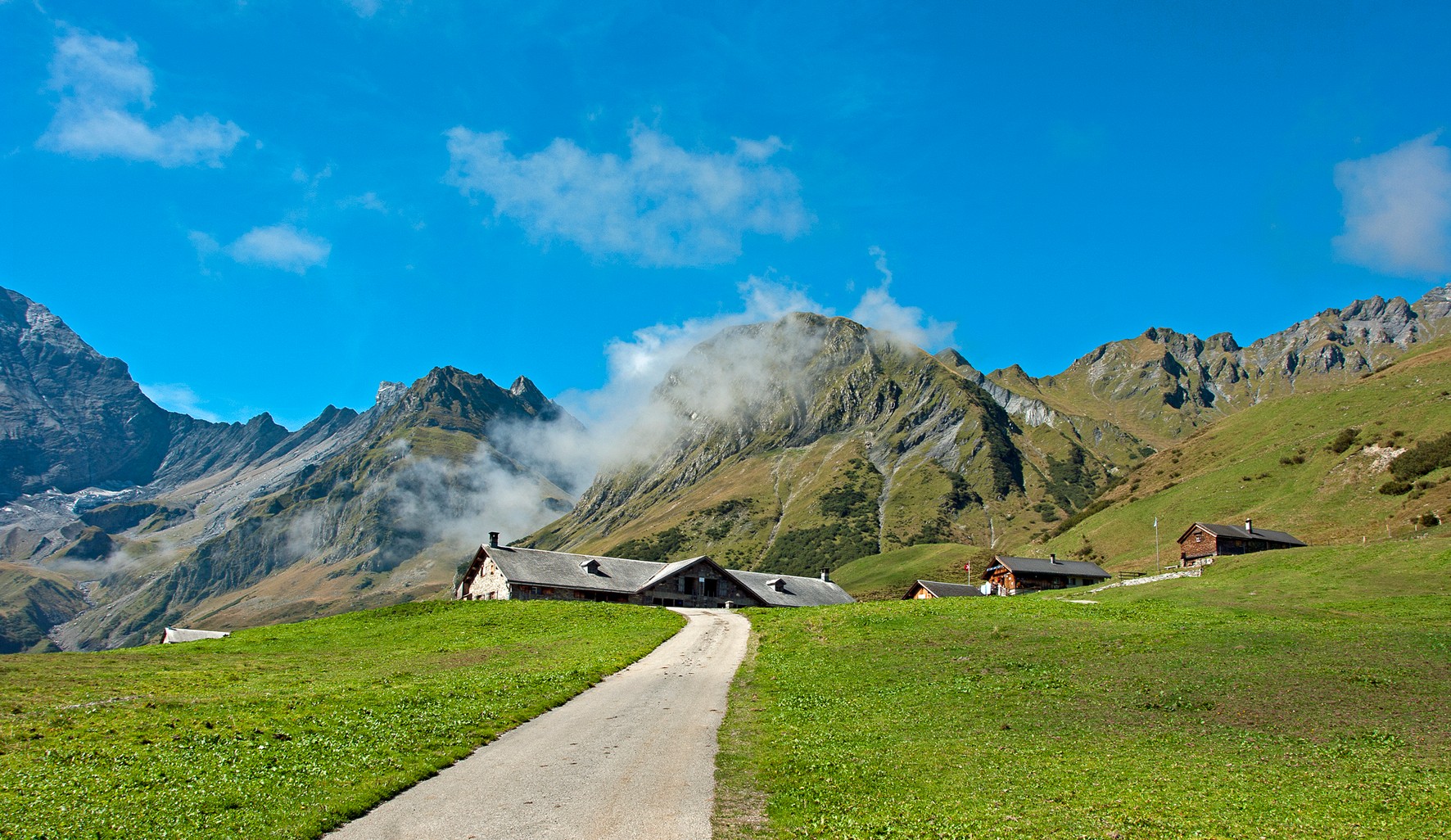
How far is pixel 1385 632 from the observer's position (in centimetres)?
3616

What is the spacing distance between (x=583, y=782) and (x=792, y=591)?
276 ft

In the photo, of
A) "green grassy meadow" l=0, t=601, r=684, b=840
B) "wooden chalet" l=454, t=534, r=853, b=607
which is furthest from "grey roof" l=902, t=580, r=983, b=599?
"green grassy meadow" l=0, t=601, r=684, b=840

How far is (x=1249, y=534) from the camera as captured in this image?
335ft

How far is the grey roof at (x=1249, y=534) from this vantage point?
331ft

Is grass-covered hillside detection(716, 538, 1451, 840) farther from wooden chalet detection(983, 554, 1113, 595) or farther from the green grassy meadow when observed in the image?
wooden chalet detection(983, 554, 1113, 595)

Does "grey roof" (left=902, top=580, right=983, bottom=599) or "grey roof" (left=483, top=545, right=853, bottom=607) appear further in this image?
"grey roof" (left=902, top=580, right=983, bottom=599)

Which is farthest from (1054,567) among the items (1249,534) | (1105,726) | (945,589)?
(1105,726)

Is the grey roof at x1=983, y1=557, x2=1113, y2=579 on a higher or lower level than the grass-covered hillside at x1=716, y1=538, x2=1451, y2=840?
higher

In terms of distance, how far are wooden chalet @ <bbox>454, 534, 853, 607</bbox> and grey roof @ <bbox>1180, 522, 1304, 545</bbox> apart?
5001cm

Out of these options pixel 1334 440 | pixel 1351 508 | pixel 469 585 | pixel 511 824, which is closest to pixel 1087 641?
pixel 511 824

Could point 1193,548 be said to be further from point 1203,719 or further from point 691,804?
point 691,804

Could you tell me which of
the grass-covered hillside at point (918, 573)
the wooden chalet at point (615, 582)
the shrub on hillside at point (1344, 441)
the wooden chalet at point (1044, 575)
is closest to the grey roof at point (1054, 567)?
the wooden chalet at point (1044, 575)

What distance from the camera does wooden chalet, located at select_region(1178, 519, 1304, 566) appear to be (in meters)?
101

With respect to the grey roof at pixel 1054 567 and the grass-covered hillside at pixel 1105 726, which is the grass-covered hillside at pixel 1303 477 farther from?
the grass-covered hillside at pixel 1105 726
